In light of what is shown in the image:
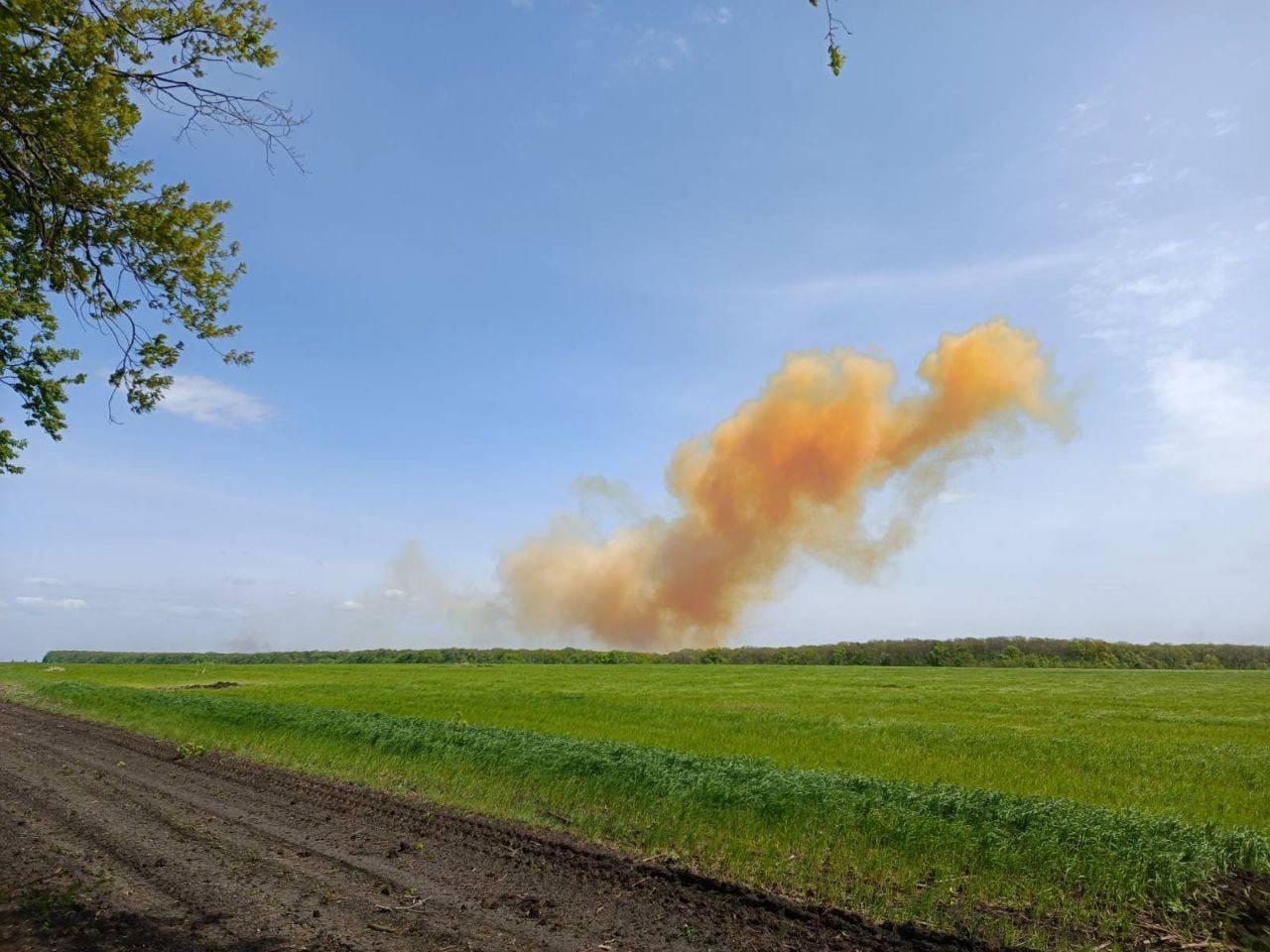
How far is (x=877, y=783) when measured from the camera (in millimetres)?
12406

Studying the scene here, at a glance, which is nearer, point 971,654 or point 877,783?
point 877,783

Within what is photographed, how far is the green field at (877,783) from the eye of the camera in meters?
8.69

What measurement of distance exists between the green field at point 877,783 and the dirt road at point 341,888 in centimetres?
112

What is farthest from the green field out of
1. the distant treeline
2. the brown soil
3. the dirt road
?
the distant treeline

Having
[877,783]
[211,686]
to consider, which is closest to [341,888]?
[877,783]

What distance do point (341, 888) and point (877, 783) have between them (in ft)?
28.3

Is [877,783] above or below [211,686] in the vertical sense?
above

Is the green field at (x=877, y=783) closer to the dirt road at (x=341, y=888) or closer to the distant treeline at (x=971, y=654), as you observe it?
the dirt road at (x=341, y=888)

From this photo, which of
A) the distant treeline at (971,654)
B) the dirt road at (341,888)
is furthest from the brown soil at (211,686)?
the distant treeline at (971,654)

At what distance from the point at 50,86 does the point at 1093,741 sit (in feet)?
92.0

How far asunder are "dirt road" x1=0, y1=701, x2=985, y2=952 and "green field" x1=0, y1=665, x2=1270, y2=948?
112 centimetres

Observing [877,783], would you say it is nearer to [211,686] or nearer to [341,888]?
[341,888]

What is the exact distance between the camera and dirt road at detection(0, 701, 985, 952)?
7.49 metres

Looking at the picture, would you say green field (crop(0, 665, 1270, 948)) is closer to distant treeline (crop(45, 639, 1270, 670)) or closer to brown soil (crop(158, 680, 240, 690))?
brown soil (crop(158, 680, 240, 690))
